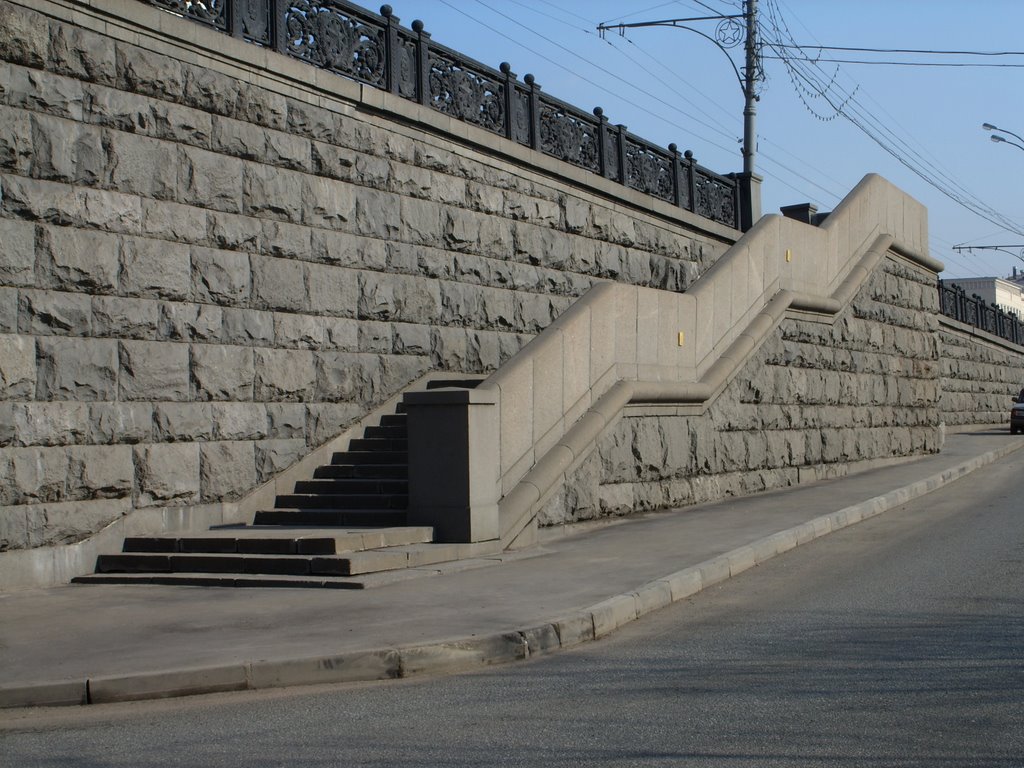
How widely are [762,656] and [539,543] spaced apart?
4.96 meters

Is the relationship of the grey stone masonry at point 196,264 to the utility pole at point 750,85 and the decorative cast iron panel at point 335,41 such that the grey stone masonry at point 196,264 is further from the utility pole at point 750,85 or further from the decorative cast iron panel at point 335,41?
the utility pole at point 750,85

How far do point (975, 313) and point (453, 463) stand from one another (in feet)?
112

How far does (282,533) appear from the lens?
1024 centimetres

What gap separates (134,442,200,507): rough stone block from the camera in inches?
414

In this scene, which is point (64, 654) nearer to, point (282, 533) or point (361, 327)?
point (282, 533)

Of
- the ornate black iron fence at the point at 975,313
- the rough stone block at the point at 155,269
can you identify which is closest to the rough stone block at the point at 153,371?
the rough stone block at the point at 155,269

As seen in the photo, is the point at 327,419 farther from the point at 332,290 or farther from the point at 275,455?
the point at 332,290

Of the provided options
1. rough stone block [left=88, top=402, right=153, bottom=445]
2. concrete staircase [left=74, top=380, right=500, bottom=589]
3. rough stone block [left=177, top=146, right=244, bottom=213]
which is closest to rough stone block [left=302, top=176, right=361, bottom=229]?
rough stone block [left=177, top=146, right=244, bottom=213]

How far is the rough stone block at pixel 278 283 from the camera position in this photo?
11.7m

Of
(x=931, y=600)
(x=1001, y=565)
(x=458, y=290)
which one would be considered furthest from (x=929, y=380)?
(x=931, y=600)

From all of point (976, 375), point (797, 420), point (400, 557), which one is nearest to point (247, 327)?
point (400, 557)

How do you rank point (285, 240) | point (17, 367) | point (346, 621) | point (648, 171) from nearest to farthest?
point (346, 621) < point (17, 367) < point (285, 240) < point (648, 171)

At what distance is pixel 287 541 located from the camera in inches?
383

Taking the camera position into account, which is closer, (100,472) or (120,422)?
(100,472)
